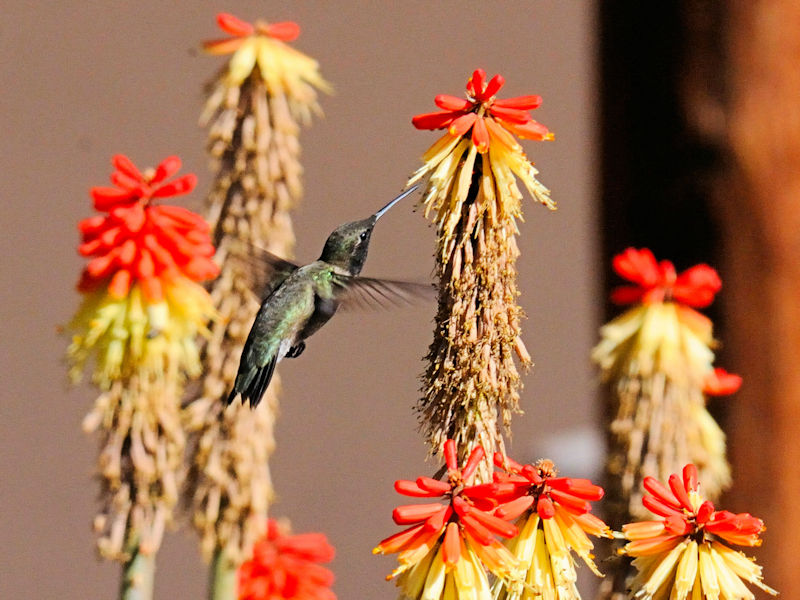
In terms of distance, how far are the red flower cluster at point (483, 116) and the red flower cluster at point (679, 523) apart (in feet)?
1.32

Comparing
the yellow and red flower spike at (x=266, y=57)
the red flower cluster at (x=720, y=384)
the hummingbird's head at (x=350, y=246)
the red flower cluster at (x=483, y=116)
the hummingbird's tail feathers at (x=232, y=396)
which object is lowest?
the hummingbird's tail feathers at (x=232, y=396)

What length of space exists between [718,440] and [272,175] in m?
0.82

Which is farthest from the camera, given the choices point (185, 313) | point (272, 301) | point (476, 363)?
point (272, 301)

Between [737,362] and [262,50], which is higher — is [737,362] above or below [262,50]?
below

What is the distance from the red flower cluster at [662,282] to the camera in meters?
1.71

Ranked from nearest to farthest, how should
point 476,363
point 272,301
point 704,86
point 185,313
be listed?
1. point 476,363
2. point 185,313
3. point 272,301
4. point 704,86

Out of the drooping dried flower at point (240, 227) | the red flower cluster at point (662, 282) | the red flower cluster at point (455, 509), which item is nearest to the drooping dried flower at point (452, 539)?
the red flower cluster at point (455, 509)

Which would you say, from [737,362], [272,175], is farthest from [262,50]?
[737,362]

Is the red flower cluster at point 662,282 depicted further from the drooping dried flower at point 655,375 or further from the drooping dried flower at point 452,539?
the drooping dried flower at point 452,539

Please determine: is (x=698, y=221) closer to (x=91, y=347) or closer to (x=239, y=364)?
(x=239, y=364)

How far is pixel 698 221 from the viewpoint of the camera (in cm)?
237

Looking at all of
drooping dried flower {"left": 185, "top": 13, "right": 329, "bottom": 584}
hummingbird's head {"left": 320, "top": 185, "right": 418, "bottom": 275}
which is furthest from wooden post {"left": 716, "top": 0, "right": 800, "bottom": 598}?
drooping dried flower {"left": 185, "top": 13, "right": 329, "bottom": 584}

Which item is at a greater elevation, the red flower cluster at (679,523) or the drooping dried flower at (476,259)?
the drooping dried flower at (476,259)

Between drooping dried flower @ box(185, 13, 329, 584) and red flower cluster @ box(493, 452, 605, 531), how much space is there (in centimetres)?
76
